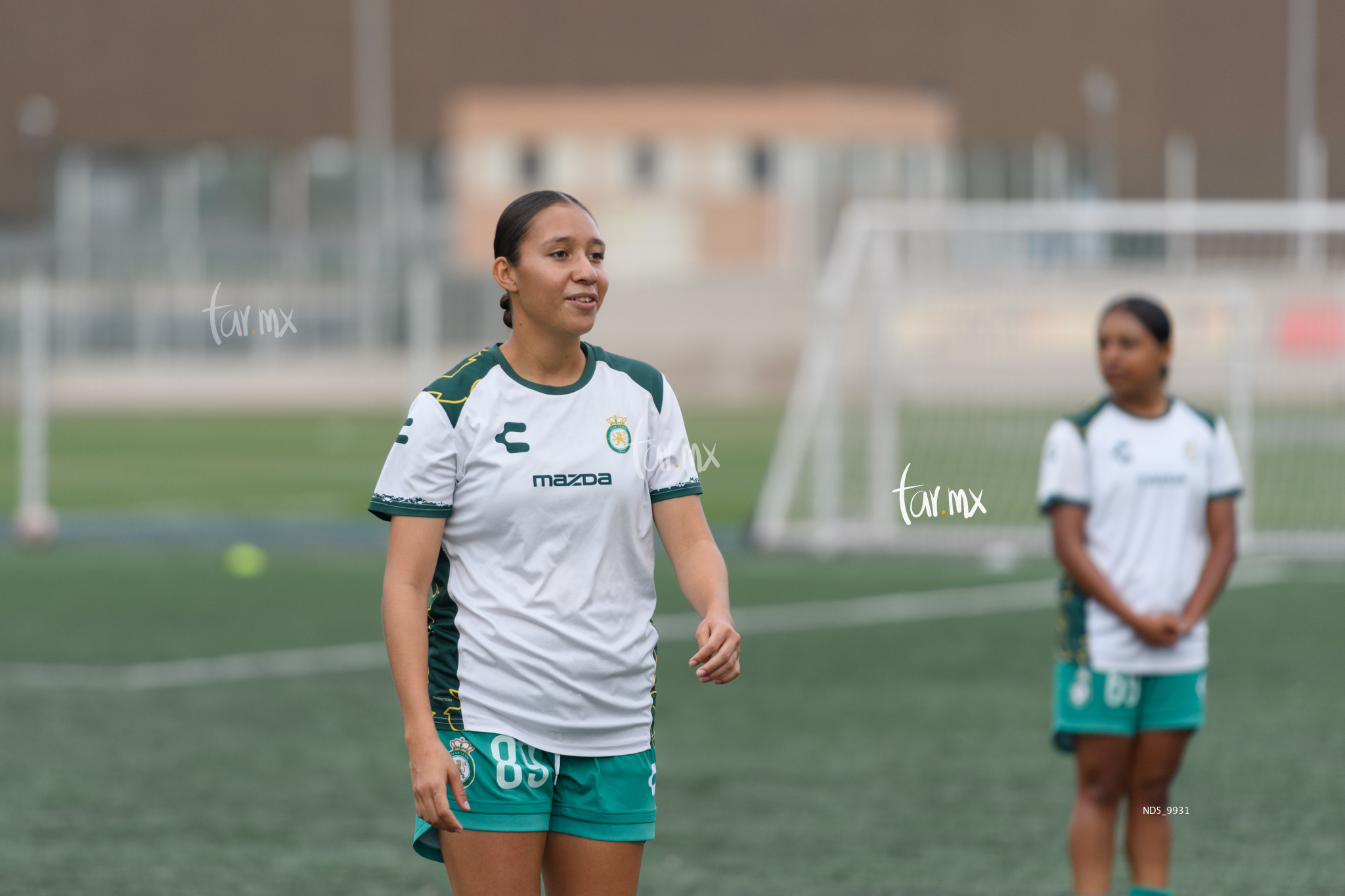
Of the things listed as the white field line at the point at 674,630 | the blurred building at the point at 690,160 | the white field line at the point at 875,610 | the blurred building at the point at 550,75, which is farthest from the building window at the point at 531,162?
the white field line at the point at 875,610

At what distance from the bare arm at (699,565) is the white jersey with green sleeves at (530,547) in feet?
0.30

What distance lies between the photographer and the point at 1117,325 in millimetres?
5070

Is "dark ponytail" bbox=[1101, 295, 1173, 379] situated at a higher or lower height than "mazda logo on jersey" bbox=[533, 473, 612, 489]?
higher

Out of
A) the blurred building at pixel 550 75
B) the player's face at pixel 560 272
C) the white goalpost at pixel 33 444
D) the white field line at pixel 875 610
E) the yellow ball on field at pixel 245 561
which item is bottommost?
the white field line at pixel 875 610

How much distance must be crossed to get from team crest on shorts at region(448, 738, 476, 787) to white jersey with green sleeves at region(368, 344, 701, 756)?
0.03m

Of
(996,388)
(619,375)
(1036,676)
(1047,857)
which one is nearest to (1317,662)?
(1036,676)

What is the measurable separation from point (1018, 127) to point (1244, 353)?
117 feet

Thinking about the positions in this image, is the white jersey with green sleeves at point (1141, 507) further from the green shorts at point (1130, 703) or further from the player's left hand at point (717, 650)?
the player's left hand at point (717, 650)

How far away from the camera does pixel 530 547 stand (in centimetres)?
349

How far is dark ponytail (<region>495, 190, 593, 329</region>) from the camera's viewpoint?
11.5 feet

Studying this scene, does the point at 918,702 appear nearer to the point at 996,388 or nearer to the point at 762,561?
the point at 762,561

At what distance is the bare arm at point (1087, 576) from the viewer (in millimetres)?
5020

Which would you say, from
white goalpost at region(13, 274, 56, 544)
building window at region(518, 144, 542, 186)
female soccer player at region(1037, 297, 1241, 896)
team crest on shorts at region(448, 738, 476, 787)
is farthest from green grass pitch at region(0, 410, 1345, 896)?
building window at region(518, 144, 542, 186)

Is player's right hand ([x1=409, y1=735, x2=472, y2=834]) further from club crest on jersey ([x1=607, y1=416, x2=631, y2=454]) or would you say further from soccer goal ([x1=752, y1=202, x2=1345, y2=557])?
soccer goal ([x1=752, y1=202, x2=1345, y2=557])
